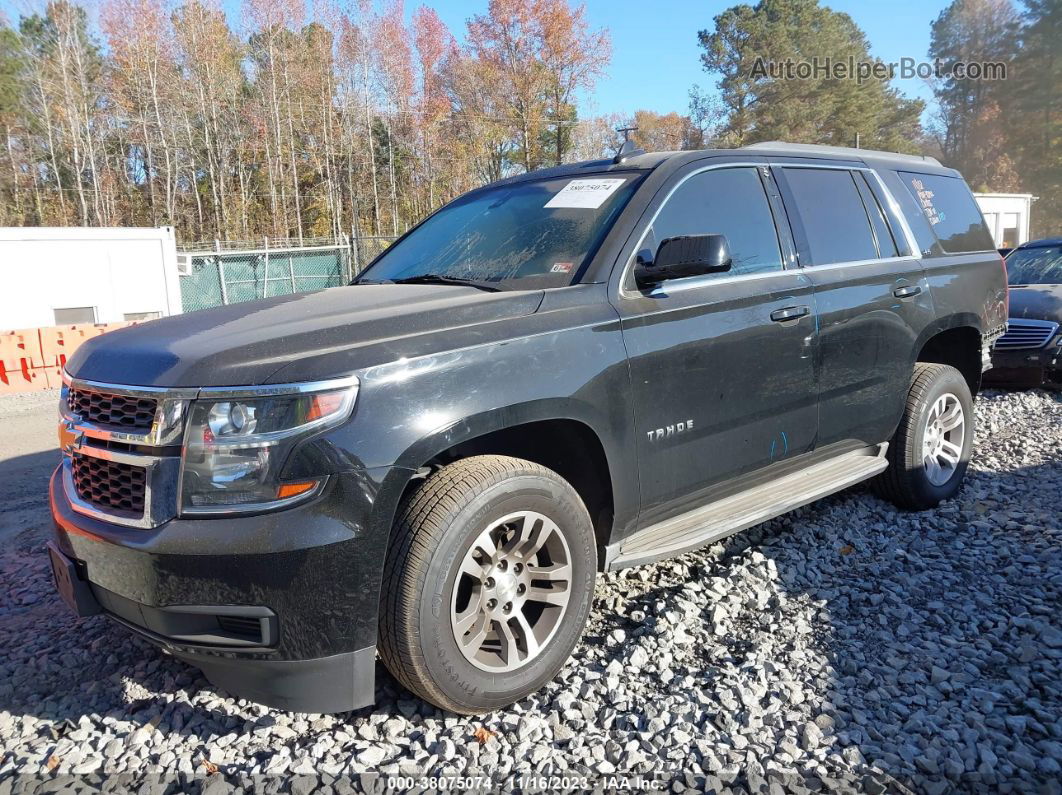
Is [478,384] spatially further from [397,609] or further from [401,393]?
[397,609]

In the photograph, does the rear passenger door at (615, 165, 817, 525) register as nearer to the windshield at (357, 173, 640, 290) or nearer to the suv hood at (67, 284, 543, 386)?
the windshield at (357, 173, 640, 290)

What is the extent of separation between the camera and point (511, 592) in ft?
8.75

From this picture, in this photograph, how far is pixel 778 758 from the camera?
94.3 inches

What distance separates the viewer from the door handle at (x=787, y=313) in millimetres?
3477

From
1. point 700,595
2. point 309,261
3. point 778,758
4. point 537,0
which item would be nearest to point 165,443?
point 778,758

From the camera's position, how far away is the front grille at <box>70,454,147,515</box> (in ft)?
7.64

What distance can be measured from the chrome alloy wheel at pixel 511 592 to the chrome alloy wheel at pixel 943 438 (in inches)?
112

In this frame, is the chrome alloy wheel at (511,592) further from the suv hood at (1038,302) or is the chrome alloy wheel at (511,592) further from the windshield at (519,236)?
the suv hood at (1038,302)

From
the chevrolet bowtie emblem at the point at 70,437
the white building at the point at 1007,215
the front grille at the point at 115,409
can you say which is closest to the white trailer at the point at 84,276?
the chevrolet bowtie emblem at the point at 70,437

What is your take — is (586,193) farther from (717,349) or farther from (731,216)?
(717,349)

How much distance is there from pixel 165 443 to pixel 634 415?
1648 millimetres

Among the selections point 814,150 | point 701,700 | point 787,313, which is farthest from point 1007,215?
point 701,700

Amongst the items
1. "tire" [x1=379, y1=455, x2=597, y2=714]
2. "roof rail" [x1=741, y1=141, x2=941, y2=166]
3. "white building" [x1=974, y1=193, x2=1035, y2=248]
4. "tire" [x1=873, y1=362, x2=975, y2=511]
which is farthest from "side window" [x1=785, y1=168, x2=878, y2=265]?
"white building" [x1=974, y1=193, x2=1035, y2=248]

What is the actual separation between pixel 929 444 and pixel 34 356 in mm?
11689
